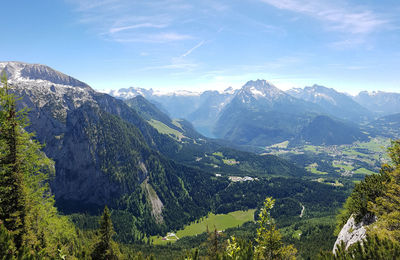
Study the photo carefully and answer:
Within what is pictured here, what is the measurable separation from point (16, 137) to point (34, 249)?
43.9 feet

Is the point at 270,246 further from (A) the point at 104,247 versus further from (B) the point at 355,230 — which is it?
(B) the point at 355,230

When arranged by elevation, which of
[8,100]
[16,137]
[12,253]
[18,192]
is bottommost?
[12,253]

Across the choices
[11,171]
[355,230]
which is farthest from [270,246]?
[355,230]

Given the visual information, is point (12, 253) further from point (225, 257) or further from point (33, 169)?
point (225, 257)

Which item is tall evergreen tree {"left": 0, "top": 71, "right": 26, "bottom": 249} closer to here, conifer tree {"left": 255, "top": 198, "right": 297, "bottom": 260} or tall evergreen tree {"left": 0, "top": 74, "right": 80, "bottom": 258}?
tall evergreen tree {"left": 0, "top": 74, "right": 80, "bottom": 258}

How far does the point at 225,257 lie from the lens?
24422mm

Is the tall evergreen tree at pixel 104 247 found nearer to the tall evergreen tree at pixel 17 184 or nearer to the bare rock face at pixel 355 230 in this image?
the tall evergreen tree at pixel 17 184

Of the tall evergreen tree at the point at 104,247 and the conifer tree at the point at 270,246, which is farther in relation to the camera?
the tall evergreen tree at the point at 104,247

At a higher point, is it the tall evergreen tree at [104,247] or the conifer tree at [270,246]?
the conifer tree at [270,246]

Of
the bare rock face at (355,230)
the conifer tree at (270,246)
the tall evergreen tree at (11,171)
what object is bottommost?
the bare rock face at (355,230)

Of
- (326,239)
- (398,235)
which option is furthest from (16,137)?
(326,239)

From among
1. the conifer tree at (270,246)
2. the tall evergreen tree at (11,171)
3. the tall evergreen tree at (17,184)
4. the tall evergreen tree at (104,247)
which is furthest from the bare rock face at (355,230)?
the tall evergreen tree at (11,171)

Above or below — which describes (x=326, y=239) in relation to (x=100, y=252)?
below

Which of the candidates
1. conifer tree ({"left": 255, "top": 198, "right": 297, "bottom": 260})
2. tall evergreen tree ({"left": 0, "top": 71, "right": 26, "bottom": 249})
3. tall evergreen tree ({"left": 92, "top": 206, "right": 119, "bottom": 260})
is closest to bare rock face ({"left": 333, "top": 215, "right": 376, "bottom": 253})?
conifer tree ({"left": 255, "top": 198, "right": 297, "bottom": 260})
